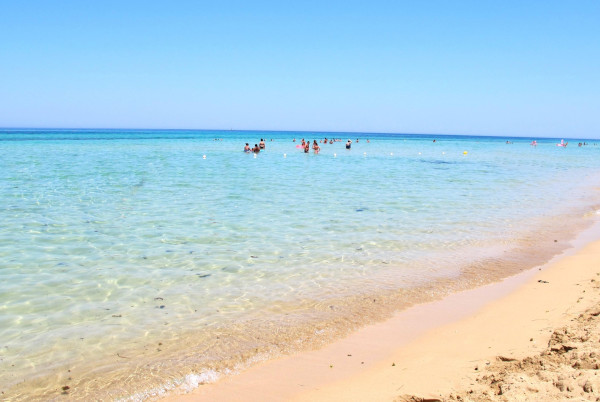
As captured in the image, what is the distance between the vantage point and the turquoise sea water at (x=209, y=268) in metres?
4.77

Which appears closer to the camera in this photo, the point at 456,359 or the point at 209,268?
the point at 456,359

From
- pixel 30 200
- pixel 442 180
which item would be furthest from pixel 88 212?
pixel 442 180

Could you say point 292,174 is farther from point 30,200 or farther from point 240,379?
point 240,379

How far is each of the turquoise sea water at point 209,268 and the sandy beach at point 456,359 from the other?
35 centimetres

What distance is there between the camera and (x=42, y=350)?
4.84 metres

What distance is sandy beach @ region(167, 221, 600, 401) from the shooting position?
372 centimetres

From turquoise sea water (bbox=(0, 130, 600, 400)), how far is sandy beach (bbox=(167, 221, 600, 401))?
0.35 m

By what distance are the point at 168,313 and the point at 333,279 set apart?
270 centimetres

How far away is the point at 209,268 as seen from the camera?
24.9 feet

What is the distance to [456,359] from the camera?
4.55m

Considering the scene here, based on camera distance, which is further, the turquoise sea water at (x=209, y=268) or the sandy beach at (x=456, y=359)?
the turquoise sea water at (x=209, y=268)

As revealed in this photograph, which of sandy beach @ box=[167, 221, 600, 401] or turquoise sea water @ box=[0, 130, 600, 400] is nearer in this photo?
sandy beach @ box=[167, 221, 600, 401]

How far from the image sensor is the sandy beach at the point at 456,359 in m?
3.72

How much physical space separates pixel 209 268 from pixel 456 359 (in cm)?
441
